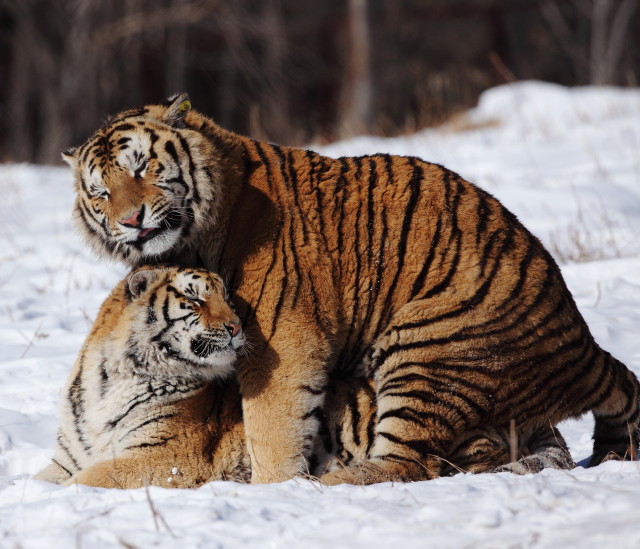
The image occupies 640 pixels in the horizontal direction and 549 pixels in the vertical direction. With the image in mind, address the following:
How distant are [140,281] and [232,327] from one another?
0.50 m

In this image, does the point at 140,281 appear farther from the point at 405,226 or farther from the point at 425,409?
the point at 425,409

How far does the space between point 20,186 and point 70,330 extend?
5380mm

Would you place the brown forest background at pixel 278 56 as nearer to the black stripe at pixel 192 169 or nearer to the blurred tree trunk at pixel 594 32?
the blurred tree trunk at pixel 594 32

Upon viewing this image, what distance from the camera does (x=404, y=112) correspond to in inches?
760

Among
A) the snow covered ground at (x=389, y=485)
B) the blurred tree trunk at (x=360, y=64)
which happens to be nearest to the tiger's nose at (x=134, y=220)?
the snow covered ground at (x=389, y=485)

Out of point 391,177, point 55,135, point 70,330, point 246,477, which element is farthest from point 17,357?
point 55,135

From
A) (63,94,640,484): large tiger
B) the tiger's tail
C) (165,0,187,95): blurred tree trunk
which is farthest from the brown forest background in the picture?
the tiger's tail

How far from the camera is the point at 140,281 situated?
4129 millimetres

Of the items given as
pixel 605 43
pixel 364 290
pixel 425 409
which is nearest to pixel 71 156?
pixel 364 290

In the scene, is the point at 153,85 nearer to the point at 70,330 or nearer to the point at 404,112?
the point at 404,112

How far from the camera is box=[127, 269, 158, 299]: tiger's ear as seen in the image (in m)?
4.11

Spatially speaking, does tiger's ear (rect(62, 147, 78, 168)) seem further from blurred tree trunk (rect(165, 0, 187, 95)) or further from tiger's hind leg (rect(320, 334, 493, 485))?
blurred tree trunk (rect(165, 0, 187, 95))

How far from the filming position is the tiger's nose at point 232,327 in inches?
155

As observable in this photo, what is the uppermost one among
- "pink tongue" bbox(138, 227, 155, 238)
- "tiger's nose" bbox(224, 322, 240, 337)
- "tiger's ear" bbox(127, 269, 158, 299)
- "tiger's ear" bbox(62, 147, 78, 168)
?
"tiger's ear" bbox(62, 147, 78, 168)
